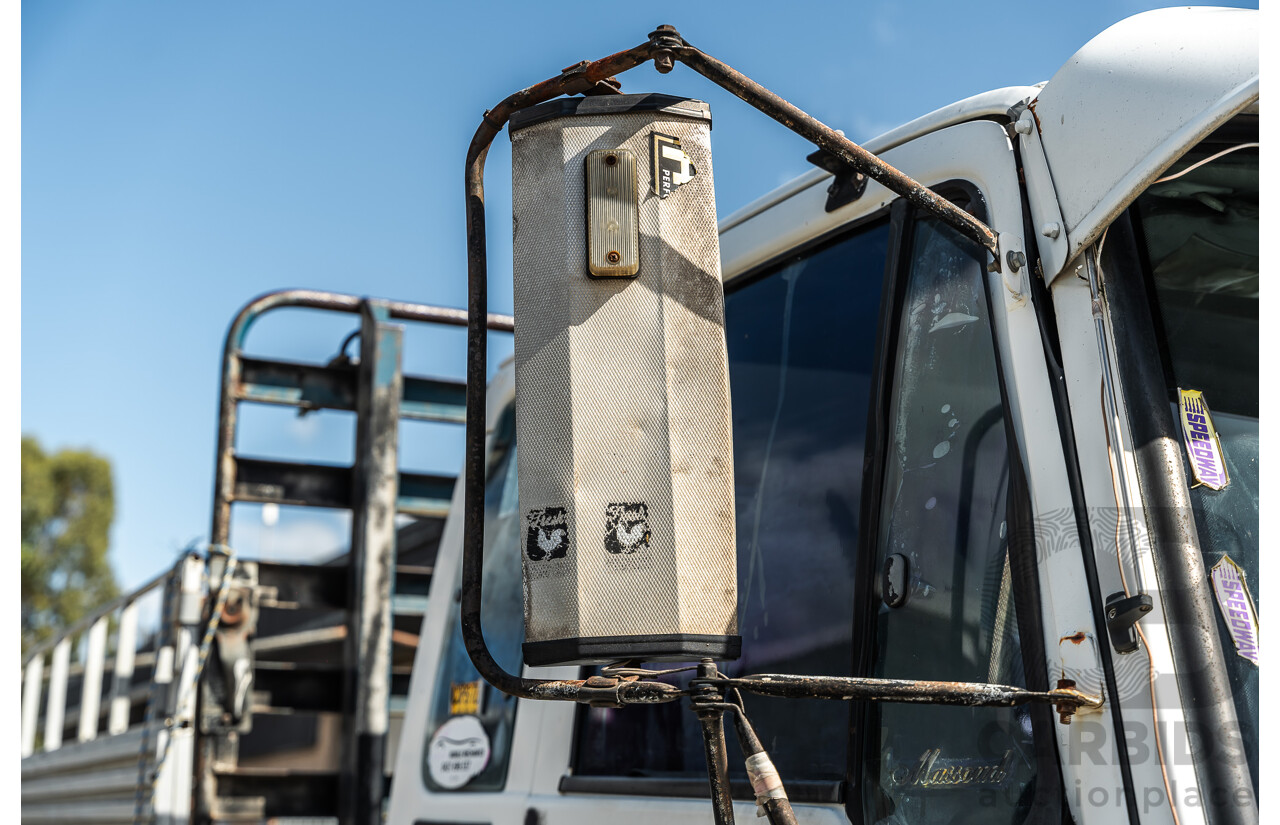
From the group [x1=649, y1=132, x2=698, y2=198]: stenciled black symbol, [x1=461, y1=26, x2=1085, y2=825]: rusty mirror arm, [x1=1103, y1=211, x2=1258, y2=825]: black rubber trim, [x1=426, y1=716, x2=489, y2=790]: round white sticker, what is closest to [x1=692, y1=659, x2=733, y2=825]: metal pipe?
[x1=461, y1=26, x2=1085, y2=825]: rusty mirror arm

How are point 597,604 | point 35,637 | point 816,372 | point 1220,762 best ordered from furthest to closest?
point 35,637 < point 816,372 < point 597,604 < point 1220,762

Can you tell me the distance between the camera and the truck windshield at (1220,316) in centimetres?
132

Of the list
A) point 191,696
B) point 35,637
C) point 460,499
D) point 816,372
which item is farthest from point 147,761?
point 35,637

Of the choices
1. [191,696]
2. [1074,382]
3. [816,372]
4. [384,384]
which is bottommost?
[191,696]

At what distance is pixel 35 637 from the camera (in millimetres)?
24984

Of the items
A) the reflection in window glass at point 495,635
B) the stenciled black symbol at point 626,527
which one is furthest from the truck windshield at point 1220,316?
the reflection in window glass at point 495,635

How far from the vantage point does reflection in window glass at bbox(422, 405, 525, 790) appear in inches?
Answer: 96.7

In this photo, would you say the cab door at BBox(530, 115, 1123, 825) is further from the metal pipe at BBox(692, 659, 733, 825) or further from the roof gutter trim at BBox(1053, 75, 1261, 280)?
the metal pipe at BBox(692, 659, 733, 825)

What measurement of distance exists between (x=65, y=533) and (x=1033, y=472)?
97.0 feet

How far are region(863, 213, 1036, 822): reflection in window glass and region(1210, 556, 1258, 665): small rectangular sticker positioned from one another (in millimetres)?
222

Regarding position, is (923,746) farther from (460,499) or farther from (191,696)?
(191,696)

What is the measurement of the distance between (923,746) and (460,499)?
162 centimetres

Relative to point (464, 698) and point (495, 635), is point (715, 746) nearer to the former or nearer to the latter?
point (495, 635)

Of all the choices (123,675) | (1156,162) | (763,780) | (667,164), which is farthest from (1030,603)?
(123,675)
